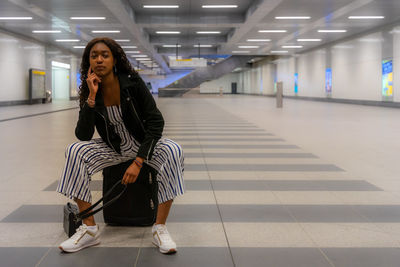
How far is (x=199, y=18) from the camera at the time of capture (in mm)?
22859

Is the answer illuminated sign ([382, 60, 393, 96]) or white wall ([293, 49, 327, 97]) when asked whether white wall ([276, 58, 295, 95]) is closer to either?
white wall ([293, 49, 327, 97])

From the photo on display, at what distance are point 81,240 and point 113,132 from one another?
0.80 m

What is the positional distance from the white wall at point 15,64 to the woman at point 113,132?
23.1 meters

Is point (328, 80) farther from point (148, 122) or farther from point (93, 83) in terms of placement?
point (93, 83)

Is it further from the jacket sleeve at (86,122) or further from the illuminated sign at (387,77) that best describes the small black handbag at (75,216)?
the illuminated sign at (387,77)

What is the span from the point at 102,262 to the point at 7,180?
3100 millimetres

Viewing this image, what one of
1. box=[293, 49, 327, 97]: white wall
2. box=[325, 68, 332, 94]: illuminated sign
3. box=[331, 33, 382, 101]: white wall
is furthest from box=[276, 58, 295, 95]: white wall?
box=[331, 33, 382, 101]: white wall

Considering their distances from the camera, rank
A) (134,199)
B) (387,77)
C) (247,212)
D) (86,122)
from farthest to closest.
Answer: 1. (387,77)
2. (247,212)
3. (134,199)
4. (86,122)

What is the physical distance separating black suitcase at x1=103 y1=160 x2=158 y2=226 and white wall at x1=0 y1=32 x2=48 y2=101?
23.0m

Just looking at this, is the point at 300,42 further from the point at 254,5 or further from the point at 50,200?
the point at 50,200

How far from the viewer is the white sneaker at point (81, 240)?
284cm

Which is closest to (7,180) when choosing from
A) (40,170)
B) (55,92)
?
(40,170)

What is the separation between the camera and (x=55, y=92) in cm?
3741

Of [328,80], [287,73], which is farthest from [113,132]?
[287,73]
